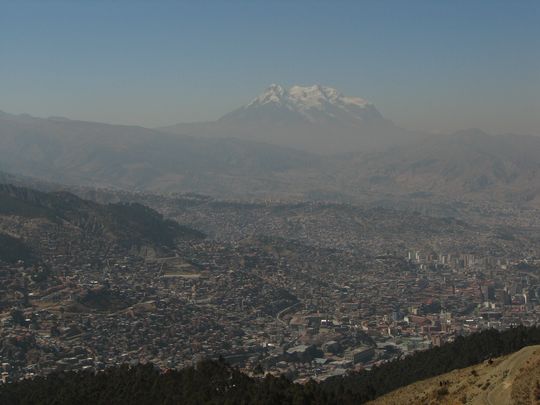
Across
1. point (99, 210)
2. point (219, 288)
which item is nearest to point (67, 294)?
point (219, 288)

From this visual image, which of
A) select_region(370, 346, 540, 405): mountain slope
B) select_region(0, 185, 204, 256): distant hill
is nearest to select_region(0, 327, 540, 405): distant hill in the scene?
select_region(370, 346, 540, 405): mountain slope

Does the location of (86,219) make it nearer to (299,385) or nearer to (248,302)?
(248,302)

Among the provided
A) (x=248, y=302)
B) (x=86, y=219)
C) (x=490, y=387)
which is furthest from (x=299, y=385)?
(x=86, y=219)

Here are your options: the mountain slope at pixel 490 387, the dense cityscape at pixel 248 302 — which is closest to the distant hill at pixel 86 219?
the dense cityscape at pixel 248 302

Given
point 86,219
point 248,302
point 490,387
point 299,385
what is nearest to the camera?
point 490,387

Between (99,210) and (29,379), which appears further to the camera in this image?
(99,210)

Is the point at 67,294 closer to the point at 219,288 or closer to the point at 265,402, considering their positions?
the point at 219,288

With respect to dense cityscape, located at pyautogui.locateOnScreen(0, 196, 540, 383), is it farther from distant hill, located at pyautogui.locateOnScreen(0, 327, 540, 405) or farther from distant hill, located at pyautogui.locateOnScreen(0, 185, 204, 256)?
distant hill, located at pyautogui.locateOnScreen(0, 327, 540, 405)

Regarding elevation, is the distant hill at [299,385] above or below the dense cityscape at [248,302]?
above

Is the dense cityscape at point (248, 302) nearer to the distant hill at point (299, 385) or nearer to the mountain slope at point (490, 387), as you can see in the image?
the distant hill at point (299, 385)
